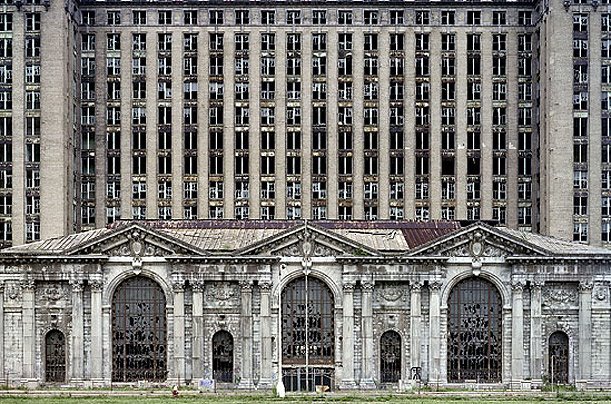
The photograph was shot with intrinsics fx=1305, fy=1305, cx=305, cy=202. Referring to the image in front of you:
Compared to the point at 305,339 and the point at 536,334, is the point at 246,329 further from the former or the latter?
the point at 536,334

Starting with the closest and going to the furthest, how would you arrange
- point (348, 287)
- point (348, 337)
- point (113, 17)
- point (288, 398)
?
1. point (288, 398)
2. point (348, 287)
3. point (348, 337)
4. point (113, 17)

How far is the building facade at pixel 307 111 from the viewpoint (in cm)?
18075

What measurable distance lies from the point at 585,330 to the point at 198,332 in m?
43.9

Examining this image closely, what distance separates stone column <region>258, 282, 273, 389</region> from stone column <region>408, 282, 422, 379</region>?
1597cm

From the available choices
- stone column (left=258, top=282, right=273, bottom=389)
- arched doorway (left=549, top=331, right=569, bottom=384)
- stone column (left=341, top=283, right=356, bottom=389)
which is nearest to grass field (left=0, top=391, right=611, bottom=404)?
arched doorway (left=549, top=331, right=569, bottom=384)

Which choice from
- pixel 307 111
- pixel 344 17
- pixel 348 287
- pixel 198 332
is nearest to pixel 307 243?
pixel 348 287

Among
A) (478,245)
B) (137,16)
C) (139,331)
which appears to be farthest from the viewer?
(137,16)

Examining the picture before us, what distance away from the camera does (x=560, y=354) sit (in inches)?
5871

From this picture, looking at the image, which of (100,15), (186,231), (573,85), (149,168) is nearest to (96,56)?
(100,15)

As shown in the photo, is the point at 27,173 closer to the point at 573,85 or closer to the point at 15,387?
the point at 15,387

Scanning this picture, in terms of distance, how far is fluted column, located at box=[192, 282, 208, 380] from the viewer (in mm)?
147625

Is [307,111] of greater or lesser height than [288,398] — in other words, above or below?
above

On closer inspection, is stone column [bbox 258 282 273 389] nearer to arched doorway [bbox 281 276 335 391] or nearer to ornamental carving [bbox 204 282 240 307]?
arched doorway [bbox 281 276 335 391]

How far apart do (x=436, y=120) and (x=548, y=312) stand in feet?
136
